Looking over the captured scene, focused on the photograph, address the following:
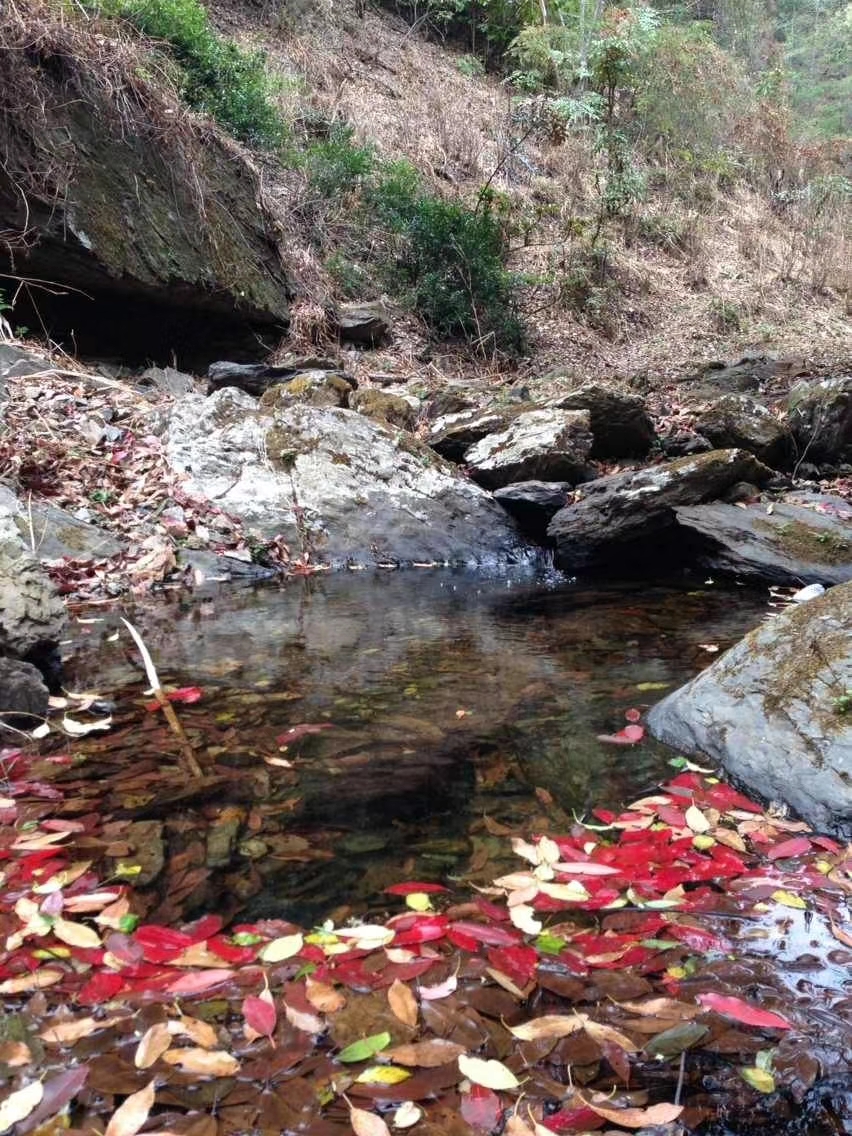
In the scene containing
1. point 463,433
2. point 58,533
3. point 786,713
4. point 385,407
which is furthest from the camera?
point 385,407

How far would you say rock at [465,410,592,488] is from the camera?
711cm

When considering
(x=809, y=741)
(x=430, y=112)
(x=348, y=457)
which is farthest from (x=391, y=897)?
(x=430, y=112)

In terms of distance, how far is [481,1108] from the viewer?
1226mm

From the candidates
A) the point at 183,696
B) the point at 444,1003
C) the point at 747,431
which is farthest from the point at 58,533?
the point at 747,431

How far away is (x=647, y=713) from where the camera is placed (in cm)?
302

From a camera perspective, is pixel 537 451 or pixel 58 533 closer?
pixel 58 533

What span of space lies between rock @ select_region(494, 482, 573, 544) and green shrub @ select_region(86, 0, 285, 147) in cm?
668

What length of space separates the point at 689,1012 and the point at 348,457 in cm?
574

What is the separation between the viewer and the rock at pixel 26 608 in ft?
10.3

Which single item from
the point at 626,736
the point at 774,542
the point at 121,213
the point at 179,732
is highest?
the point at 121,213

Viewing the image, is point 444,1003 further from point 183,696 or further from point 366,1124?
point 183,696

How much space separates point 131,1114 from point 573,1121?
A: 0.67 metres

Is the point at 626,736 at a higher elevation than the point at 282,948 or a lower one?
higher

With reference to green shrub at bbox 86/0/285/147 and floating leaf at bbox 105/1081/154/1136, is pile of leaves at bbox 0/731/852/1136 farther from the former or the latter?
green shrub at bbox 86/0/285/147
